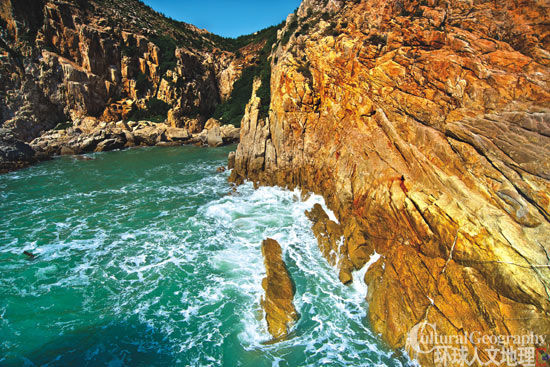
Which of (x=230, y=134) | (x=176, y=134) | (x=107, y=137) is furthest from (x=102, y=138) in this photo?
(x=230, y=134)

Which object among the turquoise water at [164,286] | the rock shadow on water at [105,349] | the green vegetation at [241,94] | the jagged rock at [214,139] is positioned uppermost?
the green vegetation at [241,94]

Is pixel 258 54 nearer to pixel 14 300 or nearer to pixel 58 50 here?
pixel 58 50

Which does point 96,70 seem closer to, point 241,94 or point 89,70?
point 89,70

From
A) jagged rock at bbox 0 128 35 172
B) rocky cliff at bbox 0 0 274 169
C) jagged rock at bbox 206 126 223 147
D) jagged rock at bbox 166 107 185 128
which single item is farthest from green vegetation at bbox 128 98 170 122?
jagged rock at bbox 0 128 35 172

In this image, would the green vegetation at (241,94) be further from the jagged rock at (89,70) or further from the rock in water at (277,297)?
the rock in water at (277,297)

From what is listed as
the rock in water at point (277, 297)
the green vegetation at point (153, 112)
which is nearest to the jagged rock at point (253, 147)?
the rock in water at point (277, 297)

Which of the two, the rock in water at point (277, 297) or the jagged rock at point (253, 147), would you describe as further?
the jagged rock at point (253, 147)
